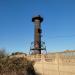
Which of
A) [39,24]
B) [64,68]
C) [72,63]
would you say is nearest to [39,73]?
[64,68]

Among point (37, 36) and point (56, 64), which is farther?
point (37, 36)

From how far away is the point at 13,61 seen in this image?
83.9 feet

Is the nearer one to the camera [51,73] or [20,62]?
[51,73]

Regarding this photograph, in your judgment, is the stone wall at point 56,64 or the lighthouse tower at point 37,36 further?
the lighthouse tower at point 37,36

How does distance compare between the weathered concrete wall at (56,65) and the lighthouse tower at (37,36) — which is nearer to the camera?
the weathered concrete wall at (56,65)

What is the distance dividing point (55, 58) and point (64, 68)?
1.98 m

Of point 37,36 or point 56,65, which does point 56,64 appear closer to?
point 56,65

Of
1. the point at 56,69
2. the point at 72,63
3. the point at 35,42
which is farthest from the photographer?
the point at 35,42

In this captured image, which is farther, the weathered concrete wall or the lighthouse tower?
the lighthouse tower

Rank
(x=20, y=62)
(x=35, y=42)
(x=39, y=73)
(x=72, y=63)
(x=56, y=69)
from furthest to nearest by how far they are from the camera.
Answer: (x=35, y=42)
(x=20, y=62)
(x=39, y=73)
(x=56, y=69)
(x=72, y=63)

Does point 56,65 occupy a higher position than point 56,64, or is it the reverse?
point 56,64

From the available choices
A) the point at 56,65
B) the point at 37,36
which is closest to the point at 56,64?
the point at 56,65

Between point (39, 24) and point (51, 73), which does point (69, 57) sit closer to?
point (51, 73)

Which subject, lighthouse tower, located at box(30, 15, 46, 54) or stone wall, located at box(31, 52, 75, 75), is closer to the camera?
stone wall, located at box(31, 52, 75, 75)
